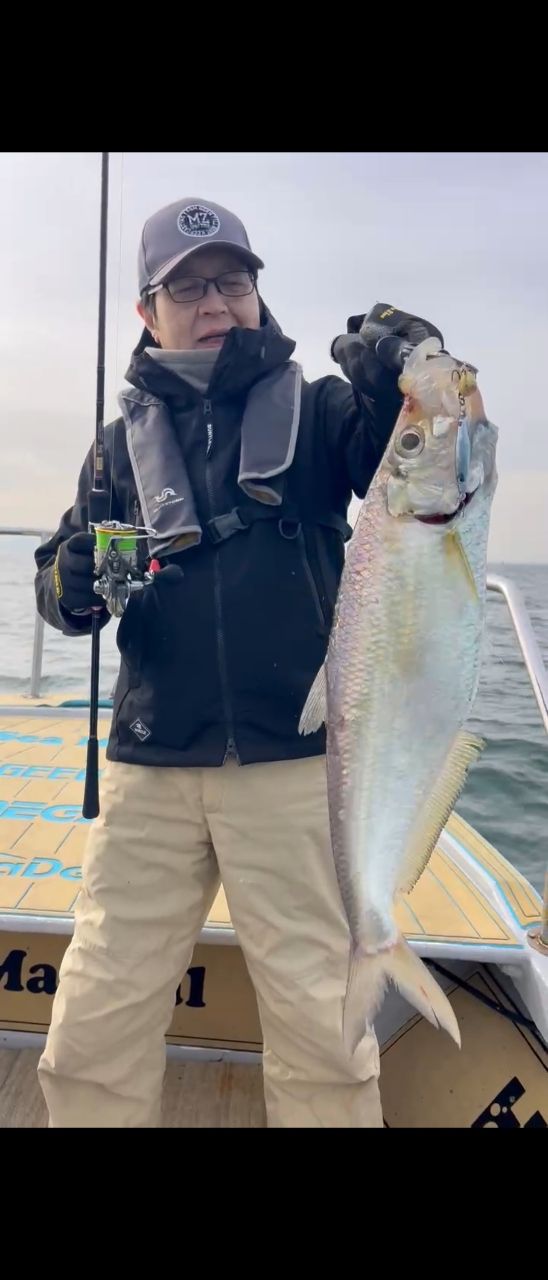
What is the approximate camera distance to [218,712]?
1923 mm

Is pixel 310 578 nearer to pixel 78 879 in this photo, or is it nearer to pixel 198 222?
pixel 198 222

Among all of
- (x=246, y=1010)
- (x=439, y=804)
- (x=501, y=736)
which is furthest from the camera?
(x=501, y=736)

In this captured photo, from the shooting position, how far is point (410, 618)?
1347 mm

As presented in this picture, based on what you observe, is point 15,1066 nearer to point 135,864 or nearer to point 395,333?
point 135,864

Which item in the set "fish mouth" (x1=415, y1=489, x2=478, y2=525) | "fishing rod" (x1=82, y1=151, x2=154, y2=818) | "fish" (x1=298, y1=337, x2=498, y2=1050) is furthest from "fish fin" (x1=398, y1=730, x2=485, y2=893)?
"fishing rod" (x1=82, y1=151, x2=154, y2=818)

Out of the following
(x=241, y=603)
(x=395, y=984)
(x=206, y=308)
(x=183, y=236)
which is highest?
(x=183, y=236)

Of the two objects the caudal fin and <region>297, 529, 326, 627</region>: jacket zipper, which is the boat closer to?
<region>297, 529, 326, 627</region>: jacket zipper

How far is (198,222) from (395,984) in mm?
1949

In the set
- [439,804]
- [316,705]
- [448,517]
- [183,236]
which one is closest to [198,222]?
[183,236]

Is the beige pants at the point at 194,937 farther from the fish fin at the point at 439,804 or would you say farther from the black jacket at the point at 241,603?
the fish fin at the point at 439,804

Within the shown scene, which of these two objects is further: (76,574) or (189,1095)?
(189,1095)

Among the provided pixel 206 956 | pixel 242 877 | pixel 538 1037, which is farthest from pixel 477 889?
pixel 242 877

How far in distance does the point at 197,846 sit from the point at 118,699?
0.45m

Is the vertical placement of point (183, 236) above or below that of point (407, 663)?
above
